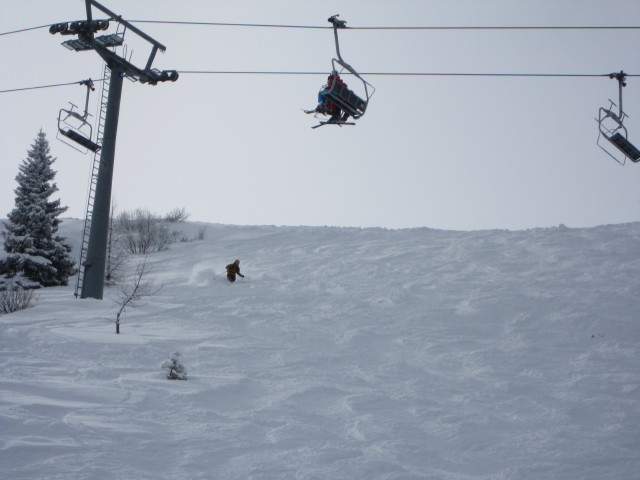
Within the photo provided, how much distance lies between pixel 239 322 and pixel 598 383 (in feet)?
25.4

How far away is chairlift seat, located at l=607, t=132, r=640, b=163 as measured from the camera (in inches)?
420

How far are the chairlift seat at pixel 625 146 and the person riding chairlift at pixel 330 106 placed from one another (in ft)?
15.7

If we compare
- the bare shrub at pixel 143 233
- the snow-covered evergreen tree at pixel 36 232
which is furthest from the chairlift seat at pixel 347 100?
the bare shrub at pixel 143 233

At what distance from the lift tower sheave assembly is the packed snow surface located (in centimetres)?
120

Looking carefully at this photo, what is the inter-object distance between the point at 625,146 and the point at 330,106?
211 inches

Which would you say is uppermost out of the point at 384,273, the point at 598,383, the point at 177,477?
the point at 384,273

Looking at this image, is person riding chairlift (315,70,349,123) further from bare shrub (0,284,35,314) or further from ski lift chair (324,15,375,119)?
bare shrub (0,284,35,314)

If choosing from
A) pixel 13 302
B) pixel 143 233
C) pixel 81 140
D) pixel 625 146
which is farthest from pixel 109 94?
pixel 143 233

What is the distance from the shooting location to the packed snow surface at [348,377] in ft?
19.7

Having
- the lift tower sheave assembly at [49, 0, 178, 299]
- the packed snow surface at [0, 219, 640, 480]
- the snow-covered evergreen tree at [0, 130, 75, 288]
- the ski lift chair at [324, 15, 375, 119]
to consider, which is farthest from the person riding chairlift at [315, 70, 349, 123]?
the snow-covered evergreen tree at [0, 130, 75, 288]

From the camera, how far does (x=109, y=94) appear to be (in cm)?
1661

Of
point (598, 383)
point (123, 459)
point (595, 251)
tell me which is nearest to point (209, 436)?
point (123, 459)

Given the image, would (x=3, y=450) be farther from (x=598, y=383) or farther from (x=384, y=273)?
(x=384, y=273)

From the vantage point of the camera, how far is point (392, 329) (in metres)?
13.0
